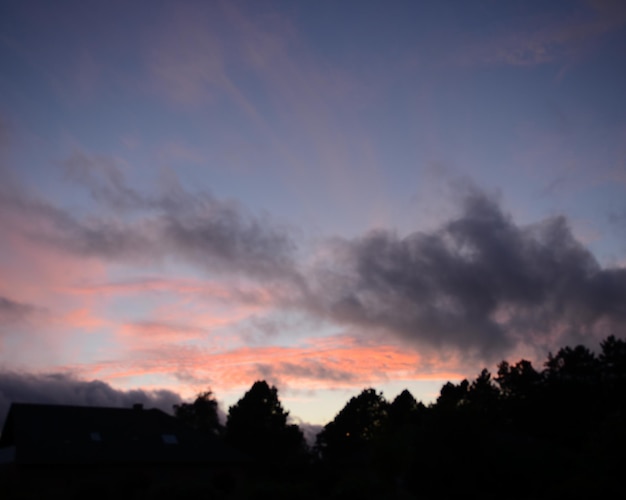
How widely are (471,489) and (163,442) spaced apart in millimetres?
29087

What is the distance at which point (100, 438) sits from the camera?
41.8m

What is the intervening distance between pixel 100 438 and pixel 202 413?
58153 millimetres

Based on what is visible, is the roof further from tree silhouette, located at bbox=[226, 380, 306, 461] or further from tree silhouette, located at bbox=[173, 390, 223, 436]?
tree silhouette, located at bbox=[173, 390, 223, 436]

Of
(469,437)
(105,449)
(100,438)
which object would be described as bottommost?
(105,449)

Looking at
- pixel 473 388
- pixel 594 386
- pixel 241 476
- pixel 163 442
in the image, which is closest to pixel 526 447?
pixel 241 476

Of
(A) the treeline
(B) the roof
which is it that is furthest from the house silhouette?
(A) the treeline

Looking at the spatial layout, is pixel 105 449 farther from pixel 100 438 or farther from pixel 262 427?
pixel 262 427

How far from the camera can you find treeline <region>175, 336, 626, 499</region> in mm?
24734

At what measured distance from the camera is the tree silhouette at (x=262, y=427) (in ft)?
264

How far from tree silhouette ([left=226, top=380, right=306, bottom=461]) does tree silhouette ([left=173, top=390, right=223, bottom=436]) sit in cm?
1052

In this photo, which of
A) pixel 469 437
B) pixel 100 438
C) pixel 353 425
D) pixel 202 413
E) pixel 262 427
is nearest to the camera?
pixel 469 437

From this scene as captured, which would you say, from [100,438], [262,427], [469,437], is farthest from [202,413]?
[469,437]

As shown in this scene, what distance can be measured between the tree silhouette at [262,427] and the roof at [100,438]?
33.4 metres

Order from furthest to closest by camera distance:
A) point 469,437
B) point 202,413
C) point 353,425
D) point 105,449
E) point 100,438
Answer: point 353,425 → point 202,413 → point 100,438 → point 105,449 → point 469,437
